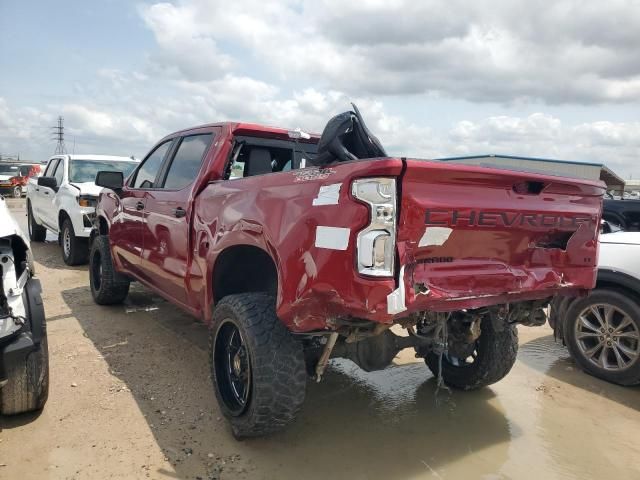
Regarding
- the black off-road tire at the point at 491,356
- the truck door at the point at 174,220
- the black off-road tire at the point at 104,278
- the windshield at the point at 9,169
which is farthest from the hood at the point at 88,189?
the windshield at the point at 9,169

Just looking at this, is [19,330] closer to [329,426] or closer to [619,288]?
[329,426]

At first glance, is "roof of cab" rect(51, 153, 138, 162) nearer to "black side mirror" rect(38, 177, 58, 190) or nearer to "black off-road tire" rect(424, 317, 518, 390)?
"black side mirror" rect(38, 177, 58, 190)

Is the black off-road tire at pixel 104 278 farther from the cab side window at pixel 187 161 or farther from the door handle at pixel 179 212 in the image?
the door handle at pixel 179 212

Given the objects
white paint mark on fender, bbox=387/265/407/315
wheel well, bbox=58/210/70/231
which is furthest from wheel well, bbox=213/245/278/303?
wheel well, bbox=58/210/70/231

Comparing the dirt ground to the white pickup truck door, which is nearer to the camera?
the dirt ground

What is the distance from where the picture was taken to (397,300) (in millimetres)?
2211

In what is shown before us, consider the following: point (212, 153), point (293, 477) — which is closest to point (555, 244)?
point (293, 477)

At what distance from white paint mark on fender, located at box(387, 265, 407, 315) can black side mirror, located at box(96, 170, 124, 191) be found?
3.68 meters

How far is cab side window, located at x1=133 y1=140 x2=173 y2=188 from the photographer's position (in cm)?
463

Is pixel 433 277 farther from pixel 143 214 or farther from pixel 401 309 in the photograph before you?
pixel 143 214

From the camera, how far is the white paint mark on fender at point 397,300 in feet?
7.21

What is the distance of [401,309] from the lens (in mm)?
2221

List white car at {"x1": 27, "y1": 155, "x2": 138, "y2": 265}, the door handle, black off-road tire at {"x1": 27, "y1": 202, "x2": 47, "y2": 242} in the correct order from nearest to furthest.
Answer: the door handle → white car at {"x1": 27, "y1": 155, "x2": 138, "y2": 265} → black off-road tire at {"x1": 27, "y1": 202, "x2": 47, "y2": 242}

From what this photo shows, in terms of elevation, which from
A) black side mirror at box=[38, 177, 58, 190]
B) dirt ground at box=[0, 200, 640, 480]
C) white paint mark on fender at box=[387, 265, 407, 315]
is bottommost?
dirt ground at box=[0, 200, 640, 480]
